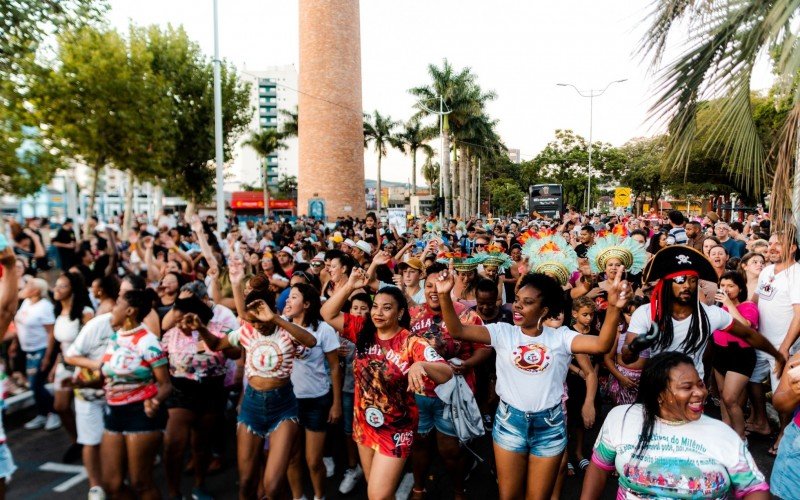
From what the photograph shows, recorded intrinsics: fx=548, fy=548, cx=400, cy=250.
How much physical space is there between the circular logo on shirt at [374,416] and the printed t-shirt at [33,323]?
12.7ft

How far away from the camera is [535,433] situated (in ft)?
10.8

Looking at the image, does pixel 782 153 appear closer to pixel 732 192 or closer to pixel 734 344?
pixel 734 344

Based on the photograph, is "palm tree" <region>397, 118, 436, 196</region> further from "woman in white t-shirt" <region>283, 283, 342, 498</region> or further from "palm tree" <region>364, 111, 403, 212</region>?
"woman in white t-shirt" <region>283, 283, 342, 498</region>

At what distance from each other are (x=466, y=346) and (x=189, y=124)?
2650cm


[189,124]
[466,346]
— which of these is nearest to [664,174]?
[466,346]

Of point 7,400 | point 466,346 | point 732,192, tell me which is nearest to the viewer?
point 466,346

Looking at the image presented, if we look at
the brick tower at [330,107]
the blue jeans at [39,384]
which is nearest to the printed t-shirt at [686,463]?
the blue jeans at [39,384]

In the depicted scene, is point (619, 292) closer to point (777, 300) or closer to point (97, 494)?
point (777, 300)

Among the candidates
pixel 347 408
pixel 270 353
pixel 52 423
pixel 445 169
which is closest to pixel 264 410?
pixel 270 353

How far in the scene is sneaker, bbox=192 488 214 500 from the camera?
13.9 ft

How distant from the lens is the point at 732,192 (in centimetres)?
3170

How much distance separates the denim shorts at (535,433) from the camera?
327 centimetres

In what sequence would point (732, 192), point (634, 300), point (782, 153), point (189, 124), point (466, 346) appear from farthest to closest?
1. point (732, 192)
2. point (189, 124)
3. point (634, 300)
4. point (466, 346)
5. point (782, 153)

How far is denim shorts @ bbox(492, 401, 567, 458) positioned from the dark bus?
35.0 m
